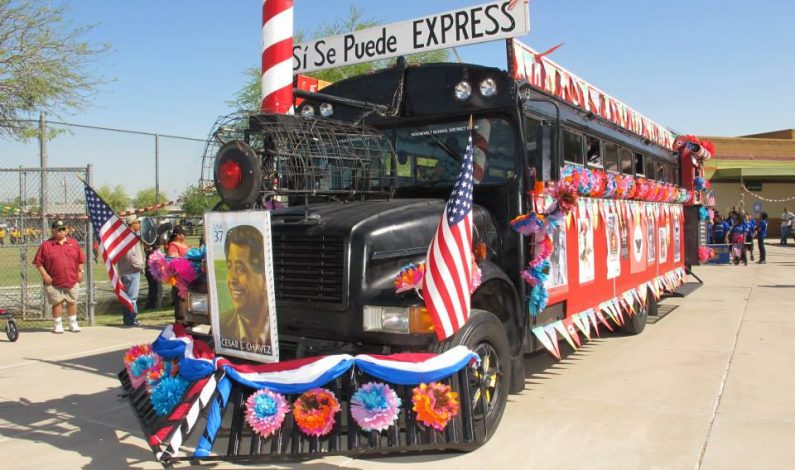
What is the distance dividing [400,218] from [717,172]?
3428 cm

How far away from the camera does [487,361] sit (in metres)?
4.31

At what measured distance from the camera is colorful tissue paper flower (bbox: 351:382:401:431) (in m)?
3.41

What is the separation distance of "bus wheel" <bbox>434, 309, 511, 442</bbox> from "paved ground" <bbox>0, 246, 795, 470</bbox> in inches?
10.4

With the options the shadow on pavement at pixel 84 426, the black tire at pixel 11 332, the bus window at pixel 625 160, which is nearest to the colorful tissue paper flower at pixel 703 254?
the bus window at pixel 625 160

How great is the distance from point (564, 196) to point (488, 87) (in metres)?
1.09

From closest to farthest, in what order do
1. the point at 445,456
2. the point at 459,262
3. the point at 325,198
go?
the point at 459,262 < the point at 445,456 < the point at 325,198

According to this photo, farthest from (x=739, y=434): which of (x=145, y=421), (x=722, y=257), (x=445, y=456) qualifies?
(x=722, y=257)

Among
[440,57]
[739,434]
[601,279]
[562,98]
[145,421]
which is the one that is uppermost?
[440,57]

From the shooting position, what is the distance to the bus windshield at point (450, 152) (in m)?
5.08

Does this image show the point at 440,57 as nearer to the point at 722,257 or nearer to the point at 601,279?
the point at 722,257

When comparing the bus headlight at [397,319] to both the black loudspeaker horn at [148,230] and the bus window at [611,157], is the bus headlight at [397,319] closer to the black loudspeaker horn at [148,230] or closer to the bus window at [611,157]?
the bus window at [611,157]

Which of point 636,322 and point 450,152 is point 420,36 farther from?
point 636,322

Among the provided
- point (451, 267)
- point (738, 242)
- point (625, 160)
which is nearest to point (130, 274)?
point (625, 160)

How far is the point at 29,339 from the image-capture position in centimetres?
837
